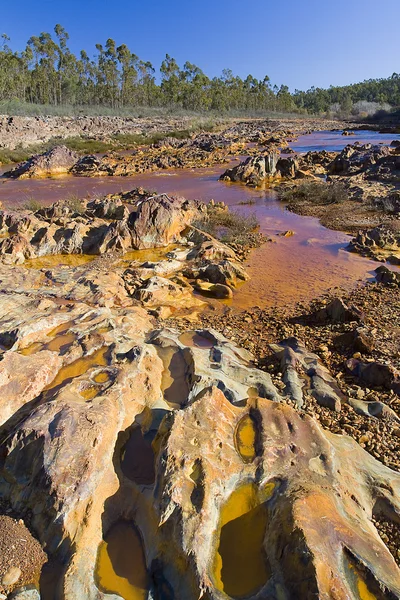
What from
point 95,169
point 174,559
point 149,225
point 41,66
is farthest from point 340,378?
point 41,66

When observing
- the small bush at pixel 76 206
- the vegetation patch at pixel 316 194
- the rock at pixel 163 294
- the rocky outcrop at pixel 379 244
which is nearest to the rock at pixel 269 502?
the rock at pixel 163 294

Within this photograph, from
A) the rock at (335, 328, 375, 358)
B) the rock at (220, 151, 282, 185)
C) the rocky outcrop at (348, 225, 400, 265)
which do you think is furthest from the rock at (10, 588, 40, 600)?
the rock at (220, 151, 282, 185)

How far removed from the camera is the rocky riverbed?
2318 millimetres

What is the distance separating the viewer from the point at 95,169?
80.4 ft

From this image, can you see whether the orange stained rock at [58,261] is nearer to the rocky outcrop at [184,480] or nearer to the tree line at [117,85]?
the rocky outcrop at [184,480]

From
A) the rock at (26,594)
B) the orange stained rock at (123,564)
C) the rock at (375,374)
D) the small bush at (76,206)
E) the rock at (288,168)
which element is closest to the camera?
the rock at (26,594)

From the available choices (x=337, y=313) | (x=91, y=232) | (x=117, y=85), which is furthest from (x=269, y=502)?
(x=117, y=85)

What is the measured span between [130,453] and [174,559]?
105cm

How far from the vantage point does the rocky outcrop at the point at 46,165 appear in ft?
75.8

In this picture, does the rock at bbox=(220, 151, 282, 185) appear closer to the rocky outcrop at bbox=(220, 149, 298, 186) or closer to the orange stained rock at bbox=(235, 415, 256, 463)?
the rocky outcrop at bbox=(220, 149, 298, 186)

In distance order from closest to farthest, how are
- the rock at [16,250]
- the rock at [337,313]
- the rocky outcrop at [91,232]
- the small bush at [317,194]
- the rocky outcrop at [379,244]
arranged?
1. the rock at [337,313]
2. the rock at [16,250]
3. the rocky outcrop at [91,232]
4. the rocky outcrop at [379,244]
5. the small bush at [317,194]

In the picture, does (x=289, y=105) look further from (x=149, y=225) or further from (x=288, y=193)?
(x=149, y=225)

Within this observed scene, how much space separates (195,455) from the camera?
115 inches

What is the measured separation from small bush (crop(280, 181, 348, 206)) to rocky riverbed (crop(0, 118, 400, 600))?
10.9 metres
